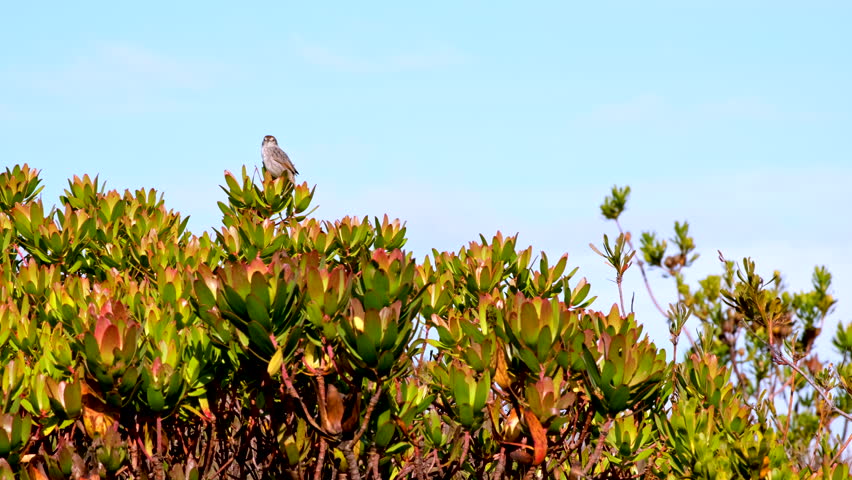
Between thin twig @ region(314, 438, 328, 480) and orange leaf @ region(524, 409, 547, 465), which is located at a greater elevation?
orange leaf @ region(524, 409, 547, 465)

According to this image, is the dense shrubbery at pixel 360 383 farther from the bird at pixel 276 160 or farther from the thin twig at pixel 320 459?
the bird at pixel 276 160

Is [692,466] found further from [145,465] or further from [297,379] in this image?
[145,465]

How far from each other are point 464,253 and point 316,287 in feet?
8.61

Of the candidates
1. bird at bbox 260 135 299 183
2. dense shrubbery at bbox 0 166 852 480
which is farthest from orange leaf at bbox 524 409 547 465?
bird at bbox 260 135 299 183

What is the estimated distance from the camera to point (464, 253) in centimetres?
710

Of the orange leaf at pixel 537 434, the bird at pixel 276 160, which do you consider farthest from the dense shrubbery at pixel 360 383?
the bird at pixel 276 160

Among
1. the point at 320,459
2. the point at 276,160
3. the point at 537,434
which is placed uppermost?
the point at 276,160

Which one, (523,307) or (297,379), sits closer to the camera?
(523,307)

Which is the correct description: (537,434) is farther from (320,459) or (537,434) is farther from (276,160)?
(276,160)

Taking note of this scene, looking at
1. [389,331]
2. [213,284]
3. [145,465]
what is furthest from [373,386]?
[145,465]

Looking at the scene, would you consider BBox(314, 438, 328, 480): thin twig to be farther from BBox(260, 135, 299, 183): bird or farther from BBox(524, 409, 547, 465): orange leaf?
BBox(260, 135, 299, 183): bird

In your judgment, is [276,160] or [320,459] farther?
[276,160]

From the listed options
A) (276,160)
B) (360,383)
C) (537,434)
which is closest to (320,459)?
(360,383)

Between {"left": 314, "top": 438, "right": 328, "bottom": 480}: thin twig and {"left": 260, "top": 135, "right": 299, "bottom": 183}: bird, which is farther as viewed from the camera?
{"left": 260, "top": 135, "right": 299, "bottom": 183}: bird
